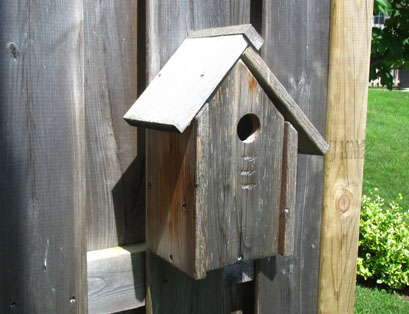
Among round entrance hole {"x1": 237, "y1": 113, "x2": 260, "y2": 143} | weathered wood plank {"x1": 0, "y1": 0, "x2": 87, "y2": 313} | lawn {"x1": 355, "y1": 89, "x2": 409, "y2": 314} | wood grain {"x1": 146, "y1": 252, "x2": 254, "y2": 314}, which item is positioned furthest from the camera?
A: lawn {"x1": 355, "y1": 89, "x2": 409, "y2": 314}

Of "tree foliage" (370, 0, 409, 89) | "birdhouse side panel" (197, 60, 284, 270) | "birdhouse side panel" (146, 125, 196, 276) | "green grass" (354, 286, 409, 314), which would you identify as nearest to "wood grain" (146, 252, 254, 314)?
"birdhouse side panel" (146, 125, 196, 276)

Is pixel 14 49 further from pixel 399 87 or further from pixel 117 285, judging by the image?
pixel 399 87

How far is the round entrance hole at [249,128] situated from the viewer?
5.59ft

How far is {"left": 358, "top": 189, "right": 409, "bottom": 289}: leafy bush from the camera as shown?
5.28 metres

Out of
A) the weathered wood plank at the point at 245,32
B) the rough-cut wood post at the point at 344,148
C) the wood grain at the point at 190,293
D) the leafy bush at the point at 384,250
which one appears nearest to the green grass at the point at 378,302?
the leafy bush at the point at 384,250

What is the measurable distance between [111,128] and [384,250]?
4192 millimetres

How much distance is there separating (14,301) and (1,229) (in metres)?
0.21

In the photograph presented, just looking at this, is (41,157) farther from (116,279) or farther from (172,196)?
(116,279)

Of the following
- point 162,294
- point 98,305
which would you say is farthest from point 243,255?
point 98,305

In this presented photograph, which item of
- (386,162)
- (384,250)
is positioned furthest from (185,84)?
(386,162)

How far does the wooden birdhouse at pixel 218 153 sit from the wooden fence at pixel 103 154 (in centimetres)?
11

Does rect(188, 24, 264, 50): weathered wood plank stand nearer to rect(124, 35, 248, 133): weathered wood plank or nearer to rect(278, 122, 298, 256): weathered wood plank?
rect(124, 35, 248, 133): weathered wood plank

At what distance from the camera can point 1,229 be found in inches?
59.2

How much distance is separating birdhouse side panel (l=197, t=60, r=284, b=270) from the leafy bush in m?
3.79
